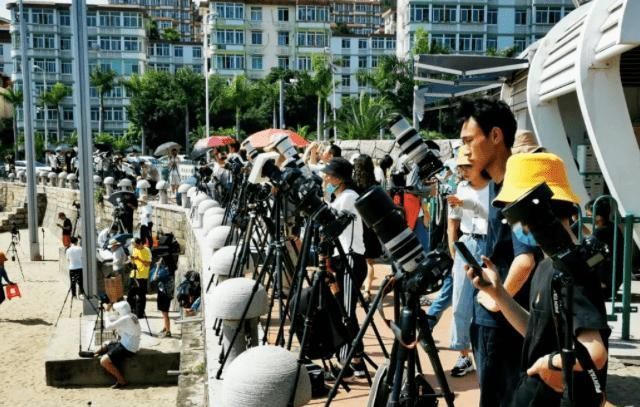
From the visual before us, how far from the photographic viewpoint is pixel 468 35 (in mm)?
59312

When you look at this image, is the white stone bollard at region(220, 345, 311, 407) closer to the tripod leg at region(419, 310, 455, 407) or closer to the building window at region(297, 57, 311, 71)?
the tripod leg at region(419, 310, 455, 407)

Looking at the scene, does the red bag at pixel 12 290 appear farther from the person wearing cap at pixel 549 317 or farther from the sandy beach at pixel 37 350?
the person wearing cap at pixel 549 317

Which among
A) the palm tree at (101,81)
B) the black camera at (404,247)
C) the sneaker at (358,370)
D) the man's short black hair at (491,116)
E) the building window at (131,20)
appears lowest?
the sneaker at (358,370)

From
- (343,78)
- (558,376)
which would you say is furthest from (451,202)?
(343,78)

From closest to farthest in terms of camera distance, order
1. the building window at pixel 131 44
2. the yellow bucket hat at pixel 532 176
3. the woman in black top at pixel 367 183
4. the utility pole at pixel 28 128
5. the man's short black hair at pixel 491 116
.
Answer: the yellow bucket hat at pixel 532 176
the man's short black hair at pixel 491 116
the woman in black top at pixel 367 183
the utility pole at pixel 28 128
the building window at pixel 131 44

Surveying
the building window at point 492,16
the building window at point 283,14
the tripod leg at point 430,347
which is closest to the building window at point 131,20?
the building window at point 283,14

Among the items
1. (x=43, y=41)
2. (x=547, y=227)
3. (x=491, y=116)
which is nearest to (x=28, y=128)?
(x=491, y=116)

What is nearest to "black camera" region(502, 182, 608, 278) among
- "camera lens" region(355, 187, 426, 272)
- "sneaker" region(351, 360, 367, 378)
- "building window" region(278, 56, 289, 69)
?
"camera lens" region(355, 187, 426, 272)

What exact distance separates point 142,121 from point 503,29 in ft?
98.1

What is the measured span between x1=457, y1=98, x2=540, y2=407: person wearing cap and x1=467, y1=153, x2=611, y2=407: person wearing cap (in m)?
0.17

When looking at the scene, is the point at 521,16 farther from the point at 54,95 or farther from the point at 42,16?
the point at 42,16

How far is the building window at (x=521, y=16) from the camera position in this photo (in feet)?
195

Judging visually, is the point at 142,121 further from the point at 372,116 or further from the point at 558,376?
the point at 558,376

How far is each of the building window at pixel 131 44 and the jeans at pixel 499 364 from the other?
71907 millimetres
